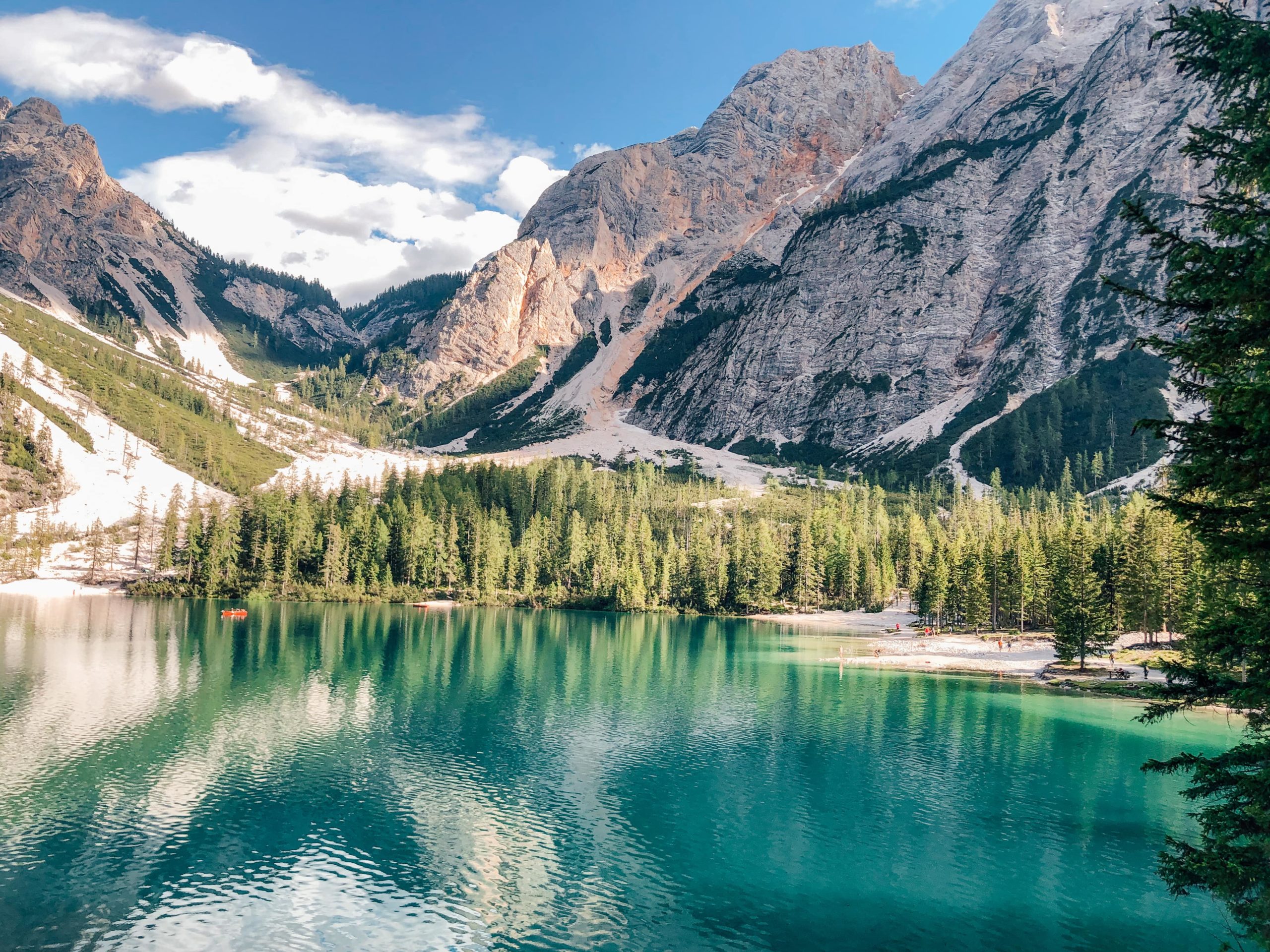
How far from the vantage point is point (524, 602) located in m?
156

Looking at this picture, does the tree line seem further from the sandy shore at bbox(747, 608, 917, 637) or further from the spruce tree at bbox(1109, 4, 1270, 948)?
the spruce tree at bbox(1109, 4, 1270, 948)

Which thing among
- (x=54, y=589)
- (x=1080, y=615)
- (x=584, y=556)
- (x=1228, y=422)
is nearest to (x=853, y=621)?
(x=584, y=556)

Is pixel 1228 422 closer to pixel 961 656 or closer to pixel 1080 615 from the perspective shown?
pixel 1080 615

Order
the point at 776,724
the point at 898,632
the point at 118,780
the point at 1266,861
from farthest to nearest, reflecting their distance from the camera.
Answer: the point at 898,632, the point at 776,724, the point at 118,780, the point at 1266,861

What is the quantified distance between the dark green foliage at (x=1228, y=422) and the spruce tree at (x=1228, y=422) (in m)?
0.03

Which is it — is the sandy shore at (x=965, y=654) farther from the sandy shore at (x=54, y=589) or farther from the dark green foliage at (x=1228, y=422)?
the sandy shore at (x=54, y=589)

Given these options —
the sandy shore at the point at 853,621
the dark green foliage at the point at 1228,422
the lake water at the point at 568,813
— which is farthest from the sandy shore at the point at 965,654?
the dark green foliage at the point at 1228,422

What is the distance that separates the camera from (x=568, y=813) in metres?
36.6

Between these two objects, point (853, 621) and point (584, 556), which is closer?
point (853, 621)

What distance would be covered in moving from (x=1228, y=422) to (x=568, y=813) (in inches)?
1230

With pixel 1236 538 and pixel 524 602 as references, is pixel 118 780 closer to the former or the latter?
pixel 1236 538

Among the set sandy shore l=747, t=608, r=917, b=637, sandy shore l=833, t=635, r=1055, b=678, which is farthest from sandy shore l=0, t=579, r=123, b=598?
sandy shore l=833, t=635, r=1055, b=678

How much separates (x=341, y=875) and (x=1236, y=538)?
30032mm

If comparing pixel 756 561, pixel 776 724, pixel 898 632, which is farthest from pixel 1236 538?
pixel 756 561
